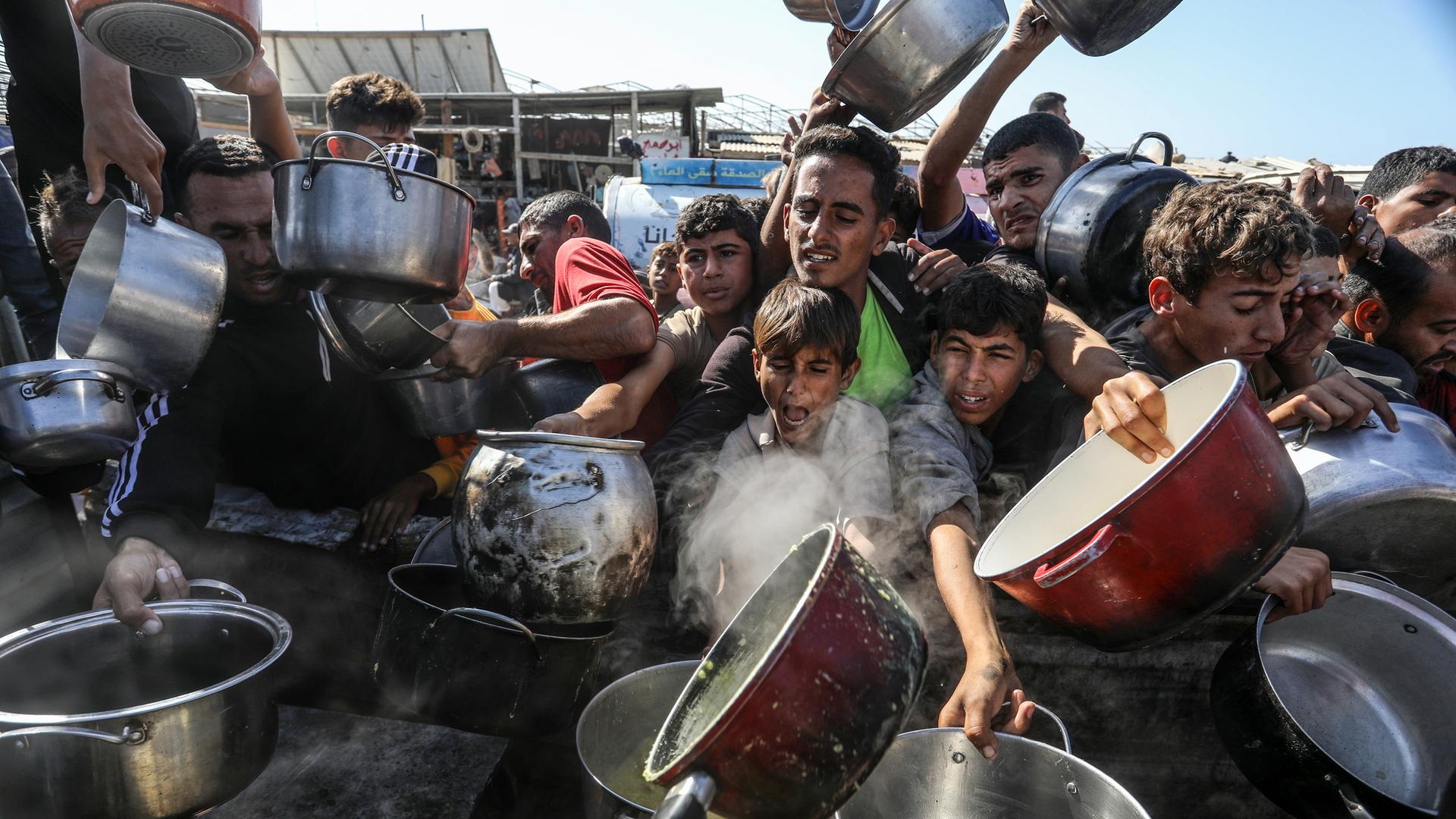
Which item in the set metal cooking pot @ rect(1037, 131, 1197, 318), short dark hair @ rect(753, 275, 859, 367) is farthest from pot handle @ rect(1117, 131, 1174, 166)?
short dark hair @ rect(753, 275, 859, 367)

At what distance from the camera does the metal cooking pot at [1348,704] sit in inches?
71.7

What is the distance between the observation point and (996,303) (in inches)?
95.7

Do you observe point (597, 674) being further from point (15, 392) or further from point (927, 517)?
point (15, 392)

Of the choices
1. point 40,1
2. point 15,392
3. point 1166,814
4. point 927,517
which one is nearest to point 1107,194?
point 927,517

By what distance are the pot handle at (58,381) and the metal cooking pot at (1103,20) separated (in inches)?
137

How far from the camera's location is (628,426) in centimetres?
265

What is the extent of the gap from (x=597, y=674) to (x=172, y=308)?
184cm

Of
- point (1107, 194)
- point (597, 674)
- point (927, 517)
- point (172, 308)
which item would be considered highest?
point (1107, 194)

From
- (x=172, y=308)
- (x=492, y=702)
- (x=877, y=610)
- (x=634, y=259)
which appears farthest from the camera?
(x=634, y=259)

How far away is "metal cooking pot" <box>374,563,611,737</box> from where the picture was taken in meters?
1.77

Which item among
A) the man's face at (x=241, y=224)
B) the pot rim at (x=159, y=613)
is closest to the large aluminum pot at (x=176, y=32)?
the man's face at (x=241, y=224)

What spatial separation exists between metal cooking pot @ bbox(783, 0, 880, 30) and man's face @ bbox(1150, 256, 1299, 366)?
1.79 m

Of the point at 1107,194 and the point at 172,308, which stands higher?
the point at 1107,194

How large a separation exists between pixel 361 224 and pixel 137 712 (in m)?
1.29
